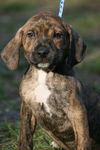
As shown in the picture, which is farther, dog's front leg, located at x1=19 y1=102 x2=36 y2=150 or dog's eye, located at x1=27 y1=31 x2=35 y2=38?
dog's front leg, located at x1=19 y1=102 x2=36 y2=150

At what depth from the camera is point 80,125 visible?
6.70m

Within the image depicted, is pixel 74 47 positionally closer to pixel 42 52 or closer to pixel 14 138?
pixel 42 52

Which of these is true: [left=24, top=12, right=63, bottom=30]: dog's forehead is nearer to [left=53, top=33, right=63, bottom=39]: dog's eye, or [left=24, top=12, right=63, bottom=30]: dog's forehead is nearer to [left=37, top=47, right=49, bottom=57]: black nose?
[left=53, top=33, right=63, bottom=39]: dog's eye

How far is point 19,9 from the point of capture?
21938 millimetres

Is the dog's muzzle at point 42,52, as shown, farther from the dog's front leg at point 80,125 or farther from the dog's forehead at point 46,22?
the dog's front leg at point 80,125

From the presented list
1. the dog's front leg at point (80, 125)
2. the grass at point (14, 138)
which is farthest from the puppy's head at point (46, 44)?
the grass at point (14, 138)

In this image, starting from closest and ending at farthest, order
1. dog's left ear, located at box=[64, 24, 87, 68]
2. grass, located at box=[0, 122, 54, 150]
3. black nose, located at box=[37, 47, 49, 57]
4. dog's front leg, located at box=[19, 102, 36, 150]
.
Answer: black nose, located at box=[37, 47, 49, 57], dog's left ear, located at box=[64, 24, 87, 68], dog's front leg, located at box=[19, 102, 36, 150], grass, located at box=[0, 122, 54, 150]

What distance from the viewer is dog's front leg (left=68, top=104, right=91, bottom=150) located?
6.70 m

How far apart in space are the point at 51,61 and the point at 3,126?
235 centimetres

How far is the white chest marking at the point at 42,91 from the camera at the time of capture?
678 centimetres

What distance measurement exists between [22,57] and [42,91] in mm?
7196

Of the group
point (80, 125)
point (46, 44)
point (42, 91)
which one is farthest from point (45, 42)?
point (80, 125)

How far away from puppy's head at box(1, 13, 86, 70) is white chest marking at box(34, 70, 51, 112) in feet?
0.60

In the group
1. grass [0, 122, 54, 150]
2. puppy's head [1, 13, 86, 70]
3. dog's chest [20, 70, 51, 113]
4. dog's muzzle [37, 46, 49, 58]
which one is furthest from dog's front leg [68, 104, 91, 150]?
grass [0, 122, 54, 150]
